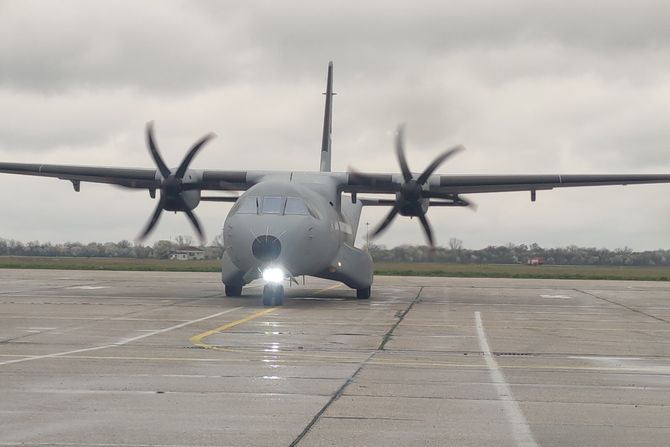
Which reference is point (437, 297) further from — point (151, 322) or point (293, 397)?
point (293, 397)

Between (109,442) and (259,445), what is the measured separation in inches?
49.5

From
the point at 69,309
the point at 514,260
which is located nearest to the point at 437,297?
the point at 69,309

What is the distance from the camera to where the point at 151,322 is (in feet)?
63.7

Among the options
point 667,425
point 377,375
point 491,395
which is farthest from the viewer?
point 377,375

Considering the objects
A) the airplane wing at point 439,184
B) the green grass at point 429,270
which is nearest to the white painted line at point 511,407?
the airplane wing at point 439,184

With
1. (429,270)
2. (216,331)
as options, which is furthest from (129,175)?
(429,270)

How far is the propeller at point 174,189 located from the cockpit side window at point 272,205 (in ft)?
15.1

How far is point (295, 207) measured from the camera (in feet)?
84.0

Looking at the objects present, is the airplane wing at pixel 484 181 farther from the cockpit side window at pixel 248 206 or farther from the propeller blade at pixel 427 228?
the cockpit side window at pixel 248 206

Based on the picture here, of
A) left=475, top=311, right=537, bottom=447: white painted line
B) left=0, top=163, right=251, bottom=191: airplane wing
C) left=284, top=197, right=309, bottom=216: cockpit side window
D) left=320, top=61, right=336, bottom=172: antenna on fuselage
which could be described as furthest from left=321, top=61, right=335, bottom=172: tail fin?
left=475, top=311, right=537, bottom=447: white painted line

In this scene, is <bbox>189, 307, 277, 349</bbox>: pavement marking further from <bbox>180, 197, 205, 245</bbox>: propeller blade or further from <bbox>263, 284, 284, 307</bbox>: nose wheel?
<bbox>180, 197, 205, 245</bbox>: propeller blade

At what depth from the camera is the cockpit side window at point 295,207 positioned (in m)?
25.4

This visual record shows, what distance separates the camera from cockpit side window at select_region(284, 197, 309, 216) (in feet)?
83.5

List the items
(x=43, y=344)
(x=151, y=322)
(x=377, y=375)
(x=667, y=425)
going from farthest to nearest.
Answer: (x=151, y=322) → (x=43, y=344) → (x=377, y=375) → (x=667, y=425)
